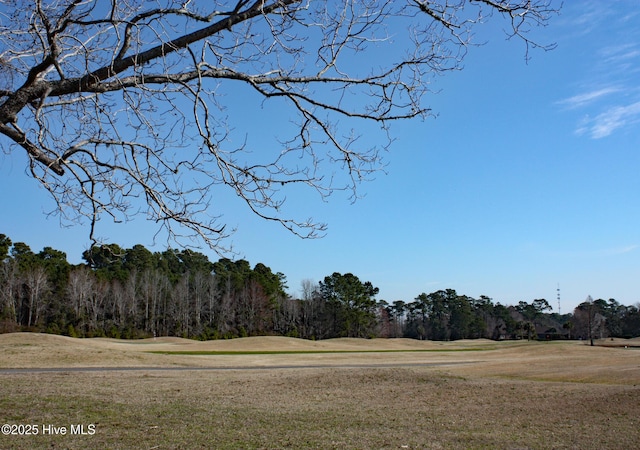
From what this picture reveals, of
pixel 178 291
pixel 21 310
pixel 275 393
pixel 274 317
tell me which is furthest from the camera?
pixel 274 317

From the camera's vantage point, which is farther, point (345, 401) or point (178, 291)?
point (178, 291)

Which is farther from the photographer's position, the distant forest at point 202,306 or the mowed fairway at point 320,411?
the distant forest at point 202,306

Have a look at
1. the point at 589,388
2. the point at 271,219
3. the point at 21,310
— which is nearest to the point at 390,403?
the point at 589,388

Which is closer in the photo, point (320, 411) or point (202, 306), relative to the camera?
point (320, 411)

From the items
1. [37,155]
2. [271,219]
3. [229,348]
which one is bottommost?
[229,348]

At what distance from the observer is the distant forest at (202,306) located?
6219 cm

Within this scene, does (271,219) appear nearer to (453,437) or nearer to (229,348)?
(453,437)

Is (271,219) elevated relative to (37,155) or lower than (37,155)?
lower

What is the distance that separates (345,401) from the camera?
50.2ft

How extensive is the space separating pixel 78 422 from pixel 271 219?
262 inches

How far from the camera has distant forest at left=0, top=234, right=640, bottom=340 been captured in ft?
204

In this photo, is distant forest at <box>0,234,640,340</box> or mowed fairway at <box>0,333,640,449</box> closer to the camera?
mowed fairway at <box>0,333,640,449</box>

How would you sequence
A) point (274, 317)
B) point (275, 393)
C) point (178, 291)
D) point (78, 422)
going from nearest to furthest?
point (78, 422), point (275, 393), point (178, 291), point (274, 317)

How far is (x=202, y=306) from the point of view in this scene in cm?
7731
